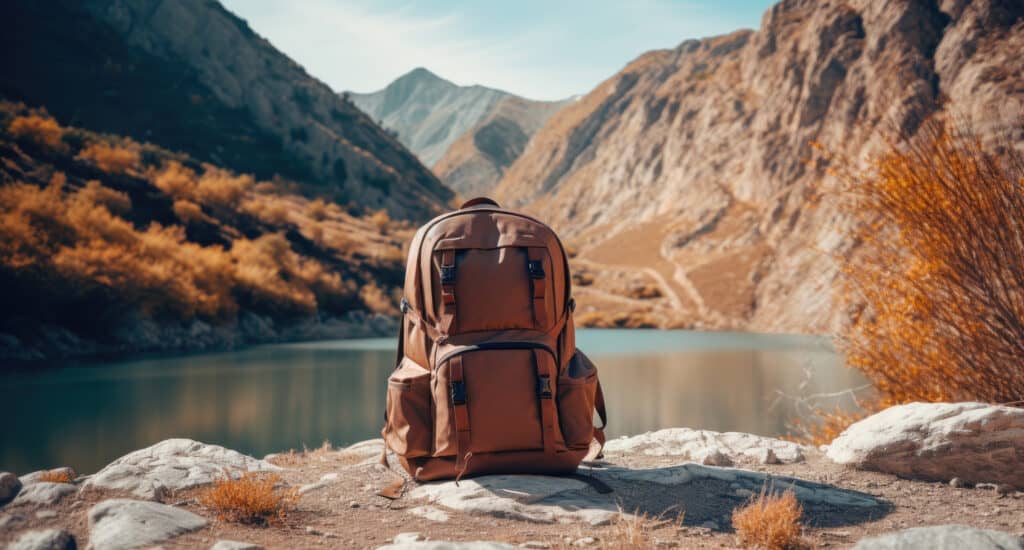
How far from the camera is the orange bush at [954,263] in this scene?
5.61 m

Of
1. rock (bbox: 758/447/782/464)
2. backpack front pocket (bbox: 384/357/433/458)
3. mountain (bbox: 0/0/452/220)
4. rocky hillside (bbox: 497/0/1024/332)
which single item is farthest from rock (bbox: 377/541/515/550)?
mountain (bbox: 0/0/452/220)

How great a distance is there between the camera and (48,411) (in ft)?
55.3

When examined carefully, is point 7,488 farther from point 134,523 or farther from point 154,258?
point 154,258

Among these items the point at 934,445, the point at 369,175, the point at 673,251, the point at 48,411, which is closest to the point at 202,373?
the point at 48,411

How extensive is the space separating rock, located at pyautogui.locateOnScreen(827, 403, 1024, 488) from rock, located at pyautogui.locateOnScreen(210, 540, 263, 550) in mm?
4126

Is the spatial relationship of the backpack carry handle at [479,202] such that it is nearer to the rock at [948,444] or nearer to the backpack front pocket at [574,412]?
the backpack front pocket at [574,412]

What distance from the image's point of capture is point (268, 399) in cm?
1978

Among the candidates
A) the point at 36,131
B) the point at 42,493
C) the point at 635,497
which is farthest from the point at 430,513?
the point at 36,131

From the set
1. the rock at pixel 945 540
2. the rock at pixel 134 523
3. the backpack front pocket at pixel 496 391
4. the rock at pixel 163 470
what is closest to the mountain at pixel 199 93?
the rock at pixel 163 470

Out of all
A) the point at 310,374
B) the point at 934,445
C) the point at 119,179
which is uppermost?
the point at 119,179

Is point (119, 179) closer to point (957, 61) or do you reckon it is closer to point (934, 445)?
A: point (934, 445)

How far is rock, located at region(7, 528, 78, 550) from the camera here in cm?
331

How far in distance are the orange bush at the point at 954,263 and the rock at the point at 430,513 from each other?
14.7ft

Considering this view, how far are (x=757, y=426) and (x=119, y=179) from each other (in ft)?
135
